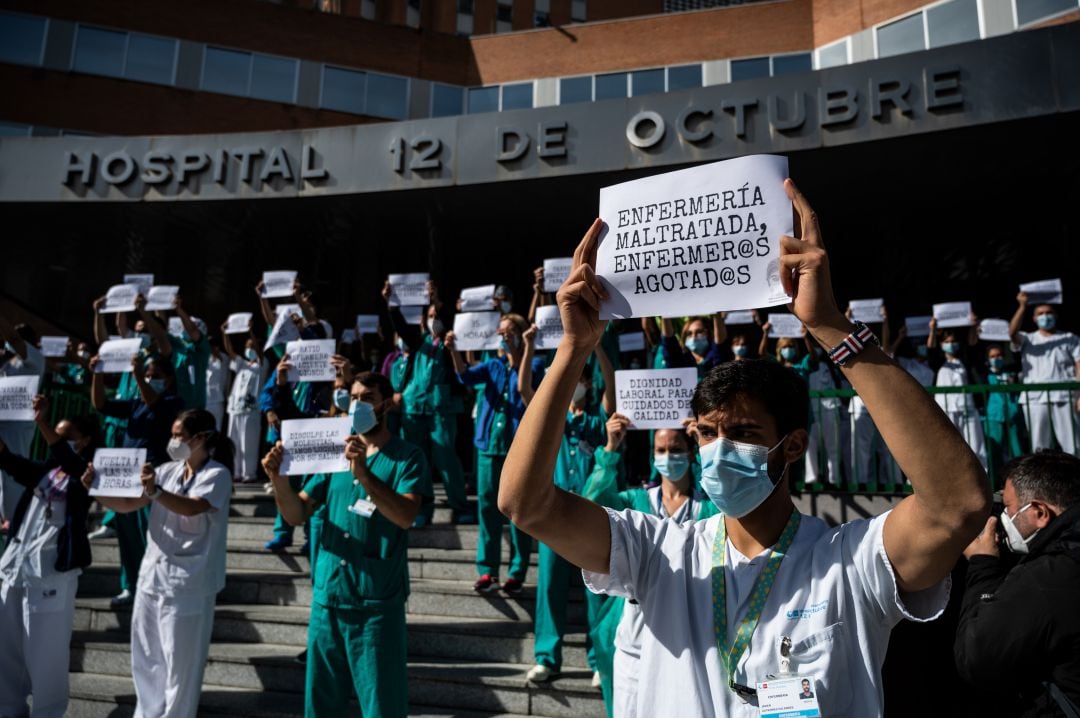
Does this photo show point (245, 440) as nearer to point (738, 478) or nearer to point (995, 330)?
point (995, 330)

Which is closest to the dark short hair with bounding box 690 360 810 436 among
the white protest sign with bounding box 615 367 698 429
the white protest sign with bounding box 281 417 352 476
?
the white protest sign with bounding box 281 417 352 476

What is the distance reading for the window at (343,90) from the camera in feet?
76.0

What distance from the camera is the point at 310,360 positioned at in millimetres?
7672

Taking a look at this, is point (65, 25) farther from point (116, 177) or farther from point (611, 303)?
point (611, 303)

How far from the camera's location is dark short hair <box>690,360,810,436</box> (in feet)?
6.53

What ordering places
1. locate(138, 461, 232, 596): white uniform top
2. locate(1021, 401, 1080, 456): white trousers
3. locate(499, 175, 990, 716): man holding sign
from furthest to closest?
locate(1021, 401, 1080, 456): white trousers < locate(138, 461, 232, 596): white uniform top < locate(499, 175, 990, 716): man holding sign

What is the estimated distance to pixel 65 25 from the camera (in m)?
21.8

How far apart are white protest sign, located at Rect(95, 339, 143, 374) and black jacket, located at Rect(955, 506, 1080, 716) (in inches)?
302

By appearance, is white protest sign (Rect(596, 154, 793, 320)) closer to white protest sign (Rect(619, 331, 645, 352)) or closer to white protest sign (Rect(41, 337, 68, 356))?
white protest sign (Rect(619, 331, 645, 352))

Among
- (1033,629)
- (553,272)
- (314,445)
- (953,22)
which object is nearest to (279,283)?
(553,272)

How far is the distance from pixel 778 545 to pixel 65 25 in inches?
1027

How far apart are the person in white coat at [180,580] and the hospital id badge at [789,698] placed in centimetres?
451

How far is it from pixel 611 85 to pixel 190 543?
68.3ft

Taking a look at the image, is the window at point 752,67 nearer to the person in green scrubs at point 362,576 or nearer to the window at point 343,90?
the window at point 343,90
